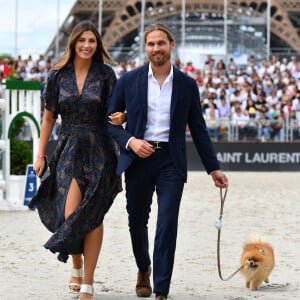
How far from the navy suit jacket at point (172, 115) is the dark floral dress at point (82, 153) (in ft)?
0.67

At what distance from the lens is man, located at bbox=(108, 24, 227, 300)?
6.87 m

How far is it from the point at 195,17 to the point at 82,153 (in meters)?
41.7

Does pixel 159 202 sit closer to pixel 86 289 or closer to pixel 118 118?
pixel 118 118

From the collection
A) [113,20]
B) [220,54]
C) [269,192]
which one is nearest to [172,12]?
[113,20]

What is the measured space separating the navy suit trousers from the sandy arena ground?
57cm

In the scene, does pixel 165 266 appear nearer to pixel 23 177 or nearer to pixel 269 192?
pixel 23 177

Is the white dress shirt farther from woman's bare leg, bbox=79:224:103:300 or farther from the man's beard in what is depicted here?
woman's bare leg, bbox=79:224:103:300

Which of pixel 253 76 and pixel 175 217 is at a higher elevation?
pixel 253 76

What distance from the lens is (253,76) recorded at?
3069cm

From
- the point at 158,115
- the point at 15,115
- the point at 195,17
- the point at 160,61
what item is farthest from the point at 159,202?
the point at 195,17

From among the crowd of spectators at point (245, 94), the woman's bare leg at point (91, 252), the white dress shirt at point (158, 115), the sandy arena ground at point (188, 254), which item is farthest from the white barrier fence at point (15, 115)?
the white dress shirt at point (158, 115)

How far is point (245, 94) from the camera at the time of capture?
2791 cm

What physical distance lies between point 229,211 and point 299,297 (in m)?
7.02

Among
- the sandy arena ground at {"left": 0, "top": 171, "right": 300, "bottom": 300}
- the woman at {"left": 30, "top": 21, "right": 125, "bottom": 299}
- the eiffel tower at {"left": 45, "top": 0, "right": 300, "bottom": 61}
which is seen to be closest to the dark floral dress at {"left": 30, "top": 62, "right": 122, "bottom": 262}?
the woman at {"left": 30, "top": 21, "right": 125, "bottom": 299}
